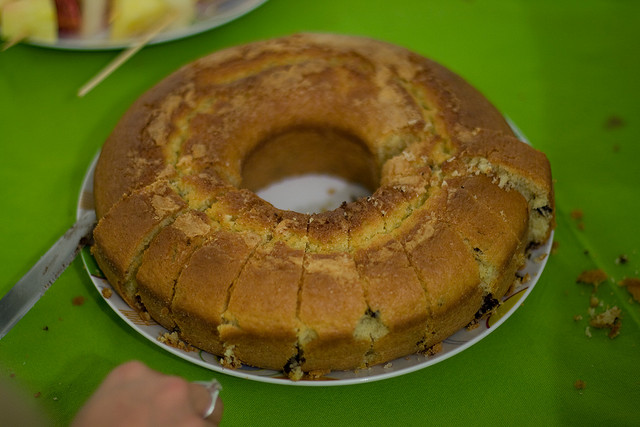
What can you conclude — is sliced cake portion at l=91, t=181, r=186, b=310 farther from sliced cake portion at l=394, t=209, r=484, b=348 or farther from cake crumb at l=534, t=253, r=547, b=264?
cake crumb at l=534, t=253, r=547, b=264

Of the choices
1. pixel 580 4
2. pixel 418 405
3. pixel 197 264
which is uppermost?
pixel 580 4

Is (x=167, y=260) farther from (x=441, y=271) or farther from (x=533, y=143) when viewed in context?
(x=533, y=143)

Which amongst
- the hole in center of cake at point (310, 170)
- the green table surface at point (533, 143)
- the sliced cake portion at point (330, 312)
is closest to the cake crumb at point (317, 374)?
the sliced cake portion at point (330, 312)

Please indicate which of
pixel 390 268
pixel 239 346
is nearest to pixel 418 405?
pixel 390 268

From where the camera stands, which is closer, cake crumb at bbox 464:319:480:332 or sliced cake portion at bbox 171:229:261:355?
sliced cake portion at bbox 171:229:261:355

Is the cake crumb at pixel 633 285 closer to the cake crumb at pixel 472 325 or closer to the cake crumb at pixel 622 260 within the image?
the cake crumb at pixel 622 260

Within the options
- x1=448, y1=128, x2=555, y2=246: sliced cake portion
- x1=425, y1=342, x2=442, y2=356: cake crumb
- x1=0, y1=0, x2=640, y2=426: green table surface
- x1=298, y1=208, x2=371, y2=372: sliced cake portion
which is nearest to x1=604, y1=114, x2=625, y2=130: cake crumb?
x1=0, y1=0, x2=640, y2=426: green table surface

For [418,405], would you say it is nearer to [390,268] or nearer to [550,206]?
[390,268]
